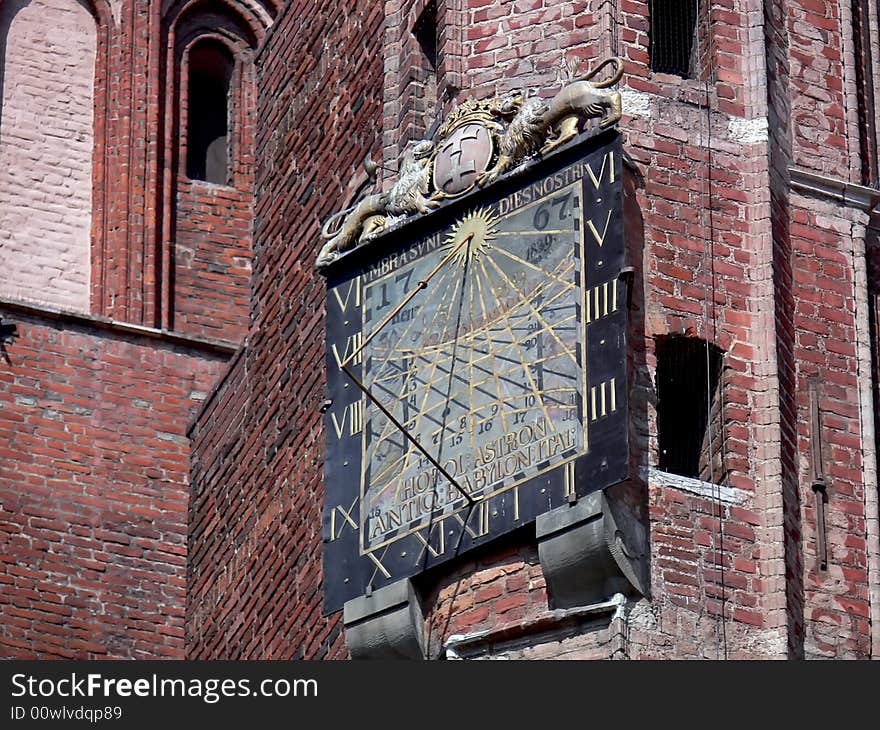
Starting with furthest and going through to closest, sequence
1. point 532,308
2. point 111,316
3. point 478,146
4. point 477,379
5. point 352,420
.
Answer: point 111,316, point 352,420, point 478,146, point 477,379, point 532,308

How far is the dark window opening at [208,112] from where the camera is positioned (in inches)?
1310

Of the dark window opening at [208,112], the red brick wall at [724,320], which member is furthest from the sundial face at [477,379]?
the dark window opening at [208,112]

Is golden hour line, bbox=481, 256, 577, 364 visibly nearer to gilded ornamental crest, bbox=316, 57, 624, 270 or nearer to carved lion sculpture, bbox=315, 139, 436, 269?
gilded ornamental crest, bbox=316, 57, 624, 270

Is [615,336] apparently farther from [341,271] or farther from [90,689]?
[90,689]

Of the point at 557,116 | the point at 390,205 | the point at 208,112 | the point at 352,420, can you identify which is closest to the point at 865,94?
the point at 557,116

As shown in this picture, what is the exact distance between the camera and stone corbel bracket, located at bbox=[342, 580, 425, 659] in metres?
22.4

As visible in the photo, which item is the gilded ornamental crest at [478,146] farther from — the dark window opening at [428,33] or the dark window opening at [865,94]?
the dark window opening at [865,94]

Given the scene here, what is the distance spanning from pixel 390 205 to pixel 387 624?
8.60 ft

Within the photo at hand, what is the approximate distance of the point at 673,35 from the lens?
24.0m

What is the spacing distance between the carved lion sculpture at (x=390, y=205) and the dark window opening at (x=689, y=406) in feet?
5.85

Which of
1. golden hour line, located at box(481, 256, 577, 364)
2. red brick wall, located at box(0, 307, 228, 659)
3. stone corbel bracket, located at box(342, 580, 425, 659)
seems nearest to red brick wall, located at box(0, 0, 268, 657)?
red brick wall, located at box(0, 307, 228, 659)

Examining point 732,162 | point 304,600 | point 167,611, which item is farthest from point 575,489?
point 167,611

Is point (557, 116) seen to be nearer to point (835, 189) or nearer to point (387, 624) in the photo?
point (835, 189)

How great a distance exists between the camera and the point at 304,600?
25.5 metres
